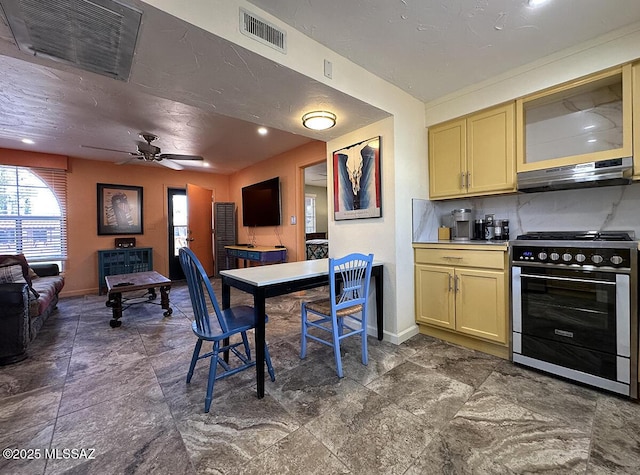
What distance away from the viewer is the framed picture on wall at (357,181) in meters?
2.63

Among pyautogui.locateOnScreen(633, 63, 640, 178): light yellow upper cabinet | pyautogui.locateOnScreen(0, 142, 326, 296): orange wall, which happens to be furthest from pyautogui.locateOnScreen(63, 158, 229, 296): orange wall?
pyautogui.locateOnScreen(633, 63, 640, 178): light yellow upper cabinet

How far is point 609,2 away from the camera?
158 cm

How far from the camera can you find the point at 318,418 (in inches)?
61.0

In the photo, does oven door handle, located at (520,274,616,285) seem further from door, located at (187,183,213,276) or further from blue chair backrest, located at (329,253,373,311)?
door, located at (187,183,213,276)

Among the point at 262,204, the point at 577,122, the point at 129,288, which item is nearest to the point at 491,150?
the point at 577,122

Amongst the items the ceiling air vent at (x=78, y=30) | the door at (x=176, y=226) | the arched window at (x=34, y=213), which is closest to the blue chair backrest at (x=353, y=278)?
the ceiling air vent at (x=78, y=30)

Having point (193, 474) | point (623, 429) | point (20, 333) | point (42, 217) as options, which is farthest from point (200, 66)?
point (42, 217)

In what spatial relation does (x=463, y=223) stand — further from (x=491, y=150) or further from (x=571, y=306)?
(x=571, y=306)

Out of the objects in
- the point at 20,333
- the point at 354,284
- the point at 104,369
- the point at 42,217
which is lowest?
the point at 104,369

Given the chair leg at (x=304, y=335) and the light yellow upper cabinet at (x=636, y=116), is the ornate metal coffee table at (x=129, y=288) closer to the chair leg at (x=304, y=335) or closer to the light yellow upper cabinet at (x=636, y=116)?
the chair leg at (x=304, y=335)

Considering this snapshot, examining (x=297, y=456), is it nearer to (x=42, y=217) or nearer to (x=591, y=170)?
(x=591, y=170)

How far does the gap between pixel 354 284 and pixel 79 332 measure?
3.14 metres

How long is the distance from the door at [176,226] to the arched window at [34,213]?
1710mm

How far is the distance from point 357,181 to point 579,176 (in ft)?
5.65
